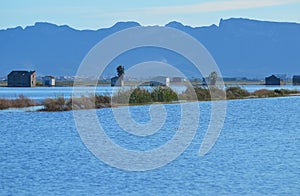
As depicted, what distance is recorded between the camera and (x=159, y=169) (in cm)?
1723

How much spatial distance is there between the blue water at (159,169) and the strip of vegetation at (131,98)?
45.2ft

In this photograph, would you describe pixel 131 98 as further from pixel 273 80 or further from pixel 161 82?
pixel 273 80

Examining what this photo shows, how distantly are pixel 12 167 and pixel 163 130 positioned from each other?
12347 millimetres

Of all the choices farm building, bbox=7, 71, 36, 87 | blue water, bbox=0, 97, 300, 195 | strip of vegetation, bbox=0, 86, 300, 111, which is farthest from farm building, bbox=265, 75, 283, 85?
blue water, bbox=0, 97, 300, 195

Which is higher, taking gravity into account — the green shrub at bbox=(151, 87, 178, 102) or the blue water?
the green shrub at bbox=(151, 87, 178, 102)

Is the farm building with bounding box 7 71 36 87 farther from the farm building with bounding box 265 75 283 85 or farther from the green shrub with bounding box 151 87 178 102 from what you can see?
the green shrub with bounding box 151 87 178 102

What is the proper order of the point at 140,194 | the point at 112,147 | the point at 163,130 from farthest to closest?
the point at 163,130, the point at 112,147, the point at 140,194

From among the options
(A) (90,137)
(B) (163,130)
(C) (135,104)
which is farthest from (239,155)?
(C) (135,104)

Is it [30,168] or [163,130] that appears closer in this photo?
[30,168]

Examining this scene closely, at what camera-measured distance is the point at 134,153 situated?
20578 millimetres

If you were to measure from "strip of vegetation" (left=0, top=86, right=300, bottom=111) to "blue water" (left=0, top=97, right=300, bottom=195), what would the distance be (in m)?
13.8

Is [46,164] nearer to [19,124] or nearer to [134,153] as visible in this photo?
[134,153]

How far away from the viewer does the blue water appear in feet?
47.0

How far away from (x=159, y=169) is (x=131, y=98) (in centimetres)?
3178
